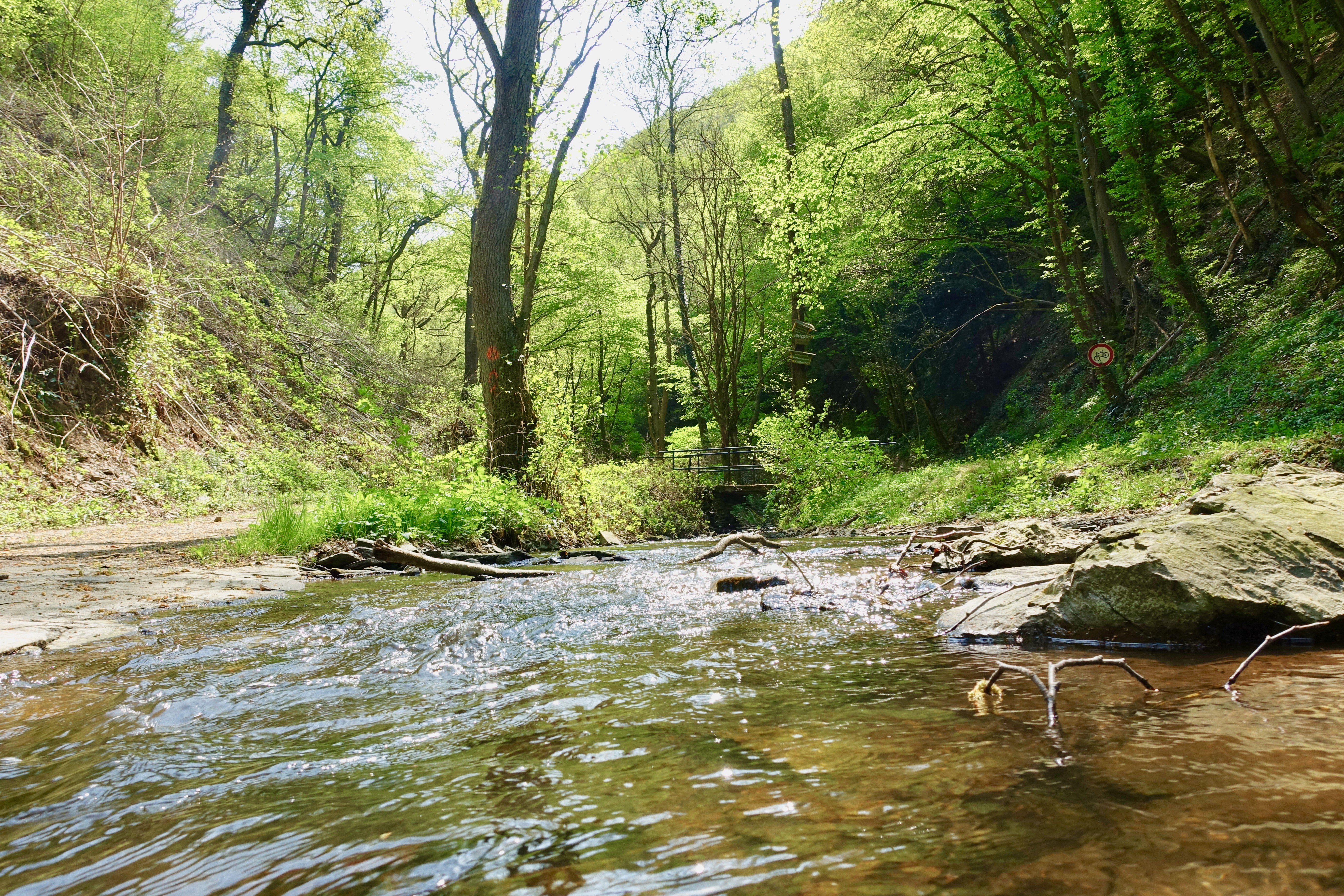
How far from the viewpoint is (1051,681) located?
2.43 metres

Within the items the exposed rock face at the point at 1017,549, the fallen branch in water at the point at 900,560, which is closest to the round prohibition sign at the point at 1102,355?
the exposed rock face at the point at 1017,549

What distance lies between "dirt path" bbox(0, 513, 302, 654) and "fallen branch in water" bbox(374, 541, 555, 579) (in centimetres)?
88

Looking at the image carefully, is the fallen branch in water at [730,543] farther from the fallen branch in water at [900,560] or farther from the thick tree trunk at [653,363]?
the thick tree trunk at [653,363]

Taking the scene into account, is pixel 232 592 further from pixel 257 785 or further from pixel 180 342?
pixel 180 342

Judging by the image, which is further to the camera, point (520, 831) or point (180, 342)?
point (180, 342)

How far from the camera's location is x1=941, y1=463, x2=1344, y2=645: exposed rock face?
3396mm

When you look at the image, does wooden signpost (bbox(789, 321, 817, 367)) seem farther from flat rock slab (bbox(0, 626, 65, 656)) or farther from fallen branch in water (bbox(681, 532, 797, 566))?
flat rock slab (bbox(0, 626, 65, 656))

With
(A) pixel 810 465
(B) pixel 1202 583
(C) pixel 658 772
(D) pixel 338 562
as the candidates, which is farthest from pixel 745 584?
(A) pixel 810 465

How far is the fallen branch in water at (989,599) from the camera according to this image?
4.00 m

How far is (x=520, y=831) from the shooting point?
6.00 feet

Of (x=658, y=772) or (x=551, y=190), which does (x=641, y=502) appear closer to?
(x=551, y=190)

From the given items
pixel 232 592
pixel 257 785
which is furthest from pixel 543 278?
pixel 257 785

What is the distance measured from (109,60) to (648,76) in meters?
13.6

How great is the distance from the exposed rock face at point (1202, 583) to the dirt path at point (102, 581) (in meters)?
5.04
